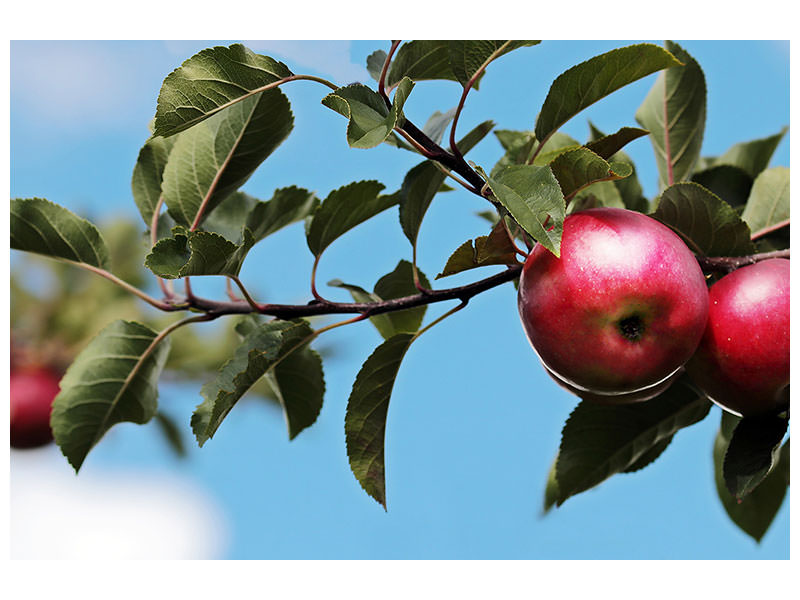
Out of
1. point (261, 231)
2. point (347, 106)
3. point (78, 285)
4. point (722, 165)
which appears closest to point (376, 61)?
point (347, 106)

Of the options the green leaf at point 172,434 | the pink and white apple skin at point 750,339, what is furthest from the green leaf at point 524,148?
the green leaf at point 172,434

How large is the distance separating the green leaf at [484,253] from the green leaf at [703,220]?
202 millimetres

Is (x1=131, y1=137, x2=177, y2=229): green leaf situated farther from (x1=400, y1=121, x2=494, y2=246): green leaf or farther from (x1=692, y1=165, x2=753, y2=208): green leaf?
(x1=692, y1=165, x2=753, y2=208): green leaf

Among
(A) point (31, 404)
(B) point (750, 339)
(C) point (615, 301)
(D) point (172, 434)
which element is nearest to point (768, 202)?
(B) point (750, 339)

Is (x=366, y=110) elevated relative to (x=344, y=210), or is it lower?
elevated

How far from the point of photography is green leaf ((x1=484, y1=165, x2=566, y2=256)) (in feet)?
2.22

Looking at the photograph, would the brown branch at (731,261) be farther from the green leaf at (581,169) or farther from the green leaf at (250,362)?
the green leaf at (250,362)

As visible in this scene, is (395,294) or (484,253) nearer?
(484,253)

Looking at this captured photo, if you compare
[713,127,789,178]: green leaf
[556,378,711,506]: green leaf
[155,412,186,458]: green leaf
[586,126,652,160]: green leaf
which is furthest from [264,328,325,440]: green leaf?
[155,412,186,458]: green leaf

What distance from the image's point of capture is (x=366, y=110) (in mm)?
742

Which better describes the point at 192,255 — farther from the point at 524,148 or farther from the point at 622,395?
the point at 622,395

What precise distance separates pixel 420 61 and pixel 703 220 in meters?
0.37

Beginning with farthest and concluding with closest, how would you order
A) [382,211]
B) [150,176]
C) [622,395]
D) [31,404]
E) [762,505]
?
[31,404], [762,505], [150,176], [382,211], [622,395]

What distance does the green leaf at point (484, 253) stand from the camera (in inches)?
32.3
